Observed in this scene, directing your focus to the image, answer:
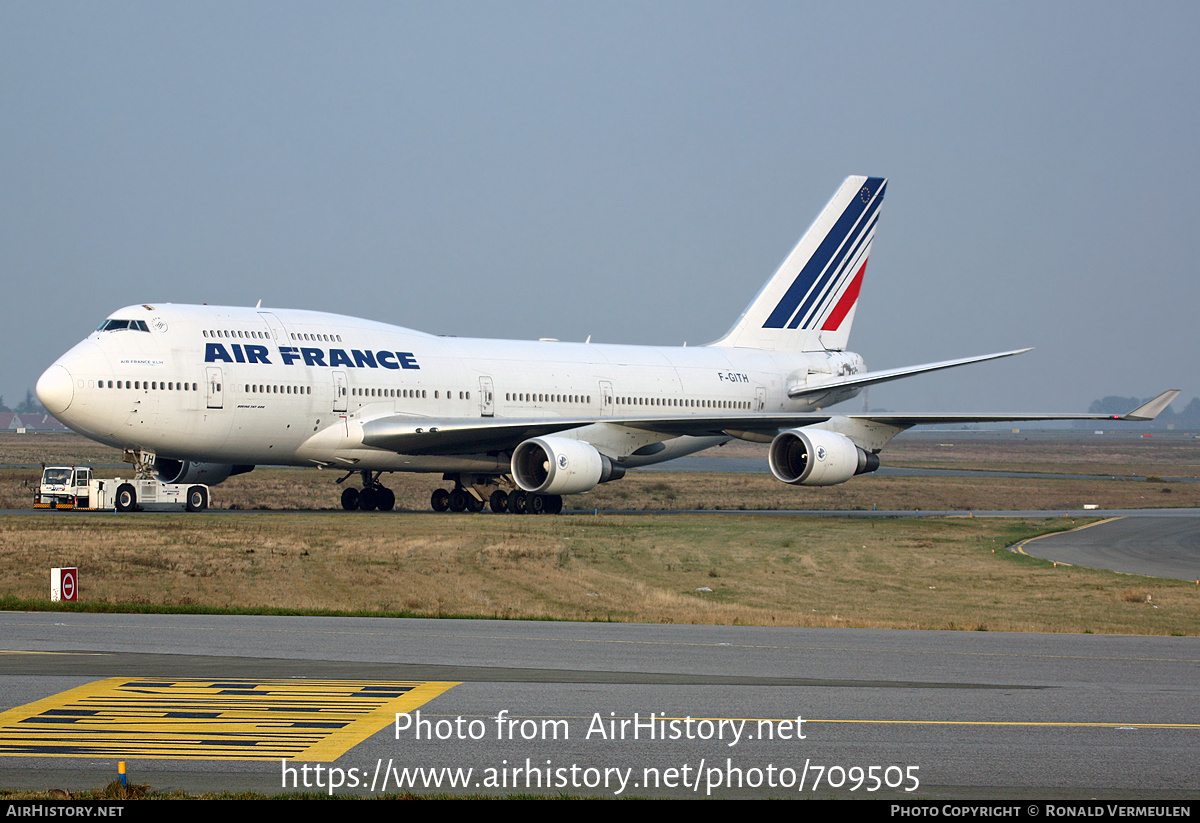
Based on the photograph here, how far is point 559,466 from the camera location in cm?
3472

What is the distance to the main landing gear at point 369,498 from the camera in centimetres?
3922

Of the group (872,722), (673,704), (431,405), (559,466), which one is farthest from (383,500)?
(872,722)

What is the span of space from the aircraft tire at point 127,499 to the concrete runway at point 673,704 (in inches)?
753

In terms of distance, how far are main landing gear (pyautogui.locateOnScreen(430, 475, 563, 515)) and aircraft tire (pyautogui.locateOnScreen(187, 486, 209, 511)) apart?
7.32m

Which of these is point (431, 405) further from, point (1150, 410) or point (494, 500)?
point (1150, 410)

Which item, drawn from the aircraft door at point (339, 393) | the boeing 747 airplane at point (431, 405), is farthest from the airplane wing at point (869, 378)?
the aircraft door at point (339, 393)

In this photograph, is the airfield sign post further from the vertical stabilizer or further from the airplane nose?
the vertical stabilizer

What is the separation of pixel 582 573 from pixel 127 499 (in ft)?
51.6

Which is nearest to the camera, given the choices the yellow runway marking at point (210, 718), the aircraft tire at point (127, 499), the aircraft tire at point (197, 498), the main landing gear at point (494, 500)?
the yellow runway marking at point (210, 718)

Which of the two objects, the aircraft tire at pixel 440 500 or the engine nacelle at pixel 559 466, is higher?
the engine nacelle at pixel 559 466

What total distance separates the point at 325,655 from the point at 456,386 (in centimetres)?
2367

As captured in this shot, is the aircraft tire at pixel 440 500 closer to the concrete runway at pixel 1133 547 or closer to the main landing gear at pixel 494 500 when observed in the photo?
the main landing gear at pixel 494 500

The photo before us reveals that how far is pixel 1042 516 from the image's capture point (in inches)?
1655

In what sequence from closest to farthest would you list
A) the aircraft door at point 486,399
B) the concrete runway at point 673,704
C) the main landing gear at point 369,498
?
the concrete runway at point 673,704 < the aircraft door at point 486,399 < the main landing gear at point 369,498
